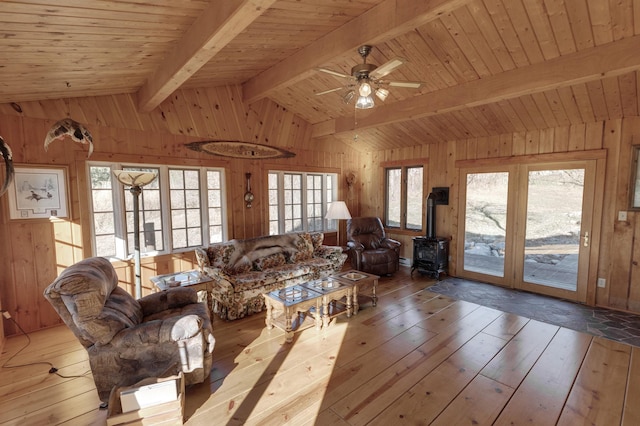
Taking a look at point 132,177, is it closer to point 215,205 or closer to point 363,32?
point 215,205

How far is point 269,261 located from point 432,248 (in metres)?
2.90

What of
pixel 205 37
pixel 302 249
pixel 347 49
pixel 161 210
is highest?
pixel 347 49

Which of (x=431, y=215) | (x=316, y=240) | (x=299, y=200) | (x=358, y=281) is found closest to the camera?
(x=358, y=281)

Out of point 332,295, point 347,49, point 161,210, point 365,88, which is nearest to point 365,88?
point 365,88

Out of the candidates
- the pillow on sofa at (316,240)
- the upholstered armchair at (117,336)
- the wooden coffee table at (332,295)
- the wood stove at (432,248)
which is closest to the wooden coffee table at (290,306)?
the wooden coffee table at (332,295)

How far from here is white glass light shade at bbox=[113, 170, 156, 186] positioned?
311cm

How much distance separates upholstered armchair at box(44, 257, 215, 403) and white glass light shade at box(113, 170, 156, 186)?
101cm

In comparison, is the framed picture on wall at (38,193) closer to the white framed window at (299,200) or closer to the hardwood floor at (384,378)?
the hardwood floor at (384,378)

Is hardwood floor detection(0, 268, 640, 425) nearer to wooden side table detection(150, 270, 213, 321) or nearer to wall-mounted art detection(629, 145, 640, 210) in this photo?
wooden side table detection(150, 270, 213, 321)

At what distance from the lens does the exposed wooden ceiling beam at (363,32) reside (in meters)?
2.33

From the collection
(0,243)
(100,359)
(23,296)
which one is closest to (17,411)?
(100,359)

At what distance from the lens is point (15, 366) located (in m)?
2.79

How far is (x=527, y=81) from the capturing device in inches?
129

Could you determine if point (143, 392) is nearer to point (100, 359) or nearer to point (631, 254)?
point (100, 359)
